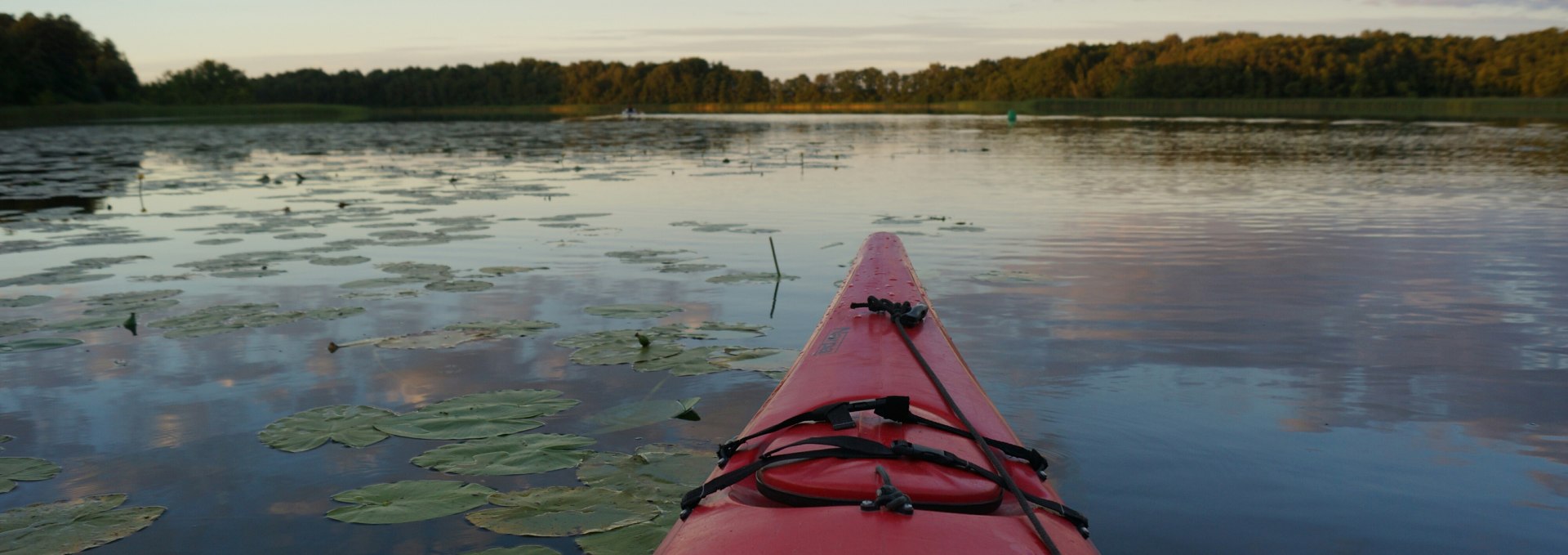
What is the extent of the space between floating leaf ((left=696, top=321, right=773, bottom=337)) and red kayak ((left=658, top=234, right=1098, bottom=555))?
2956 mm

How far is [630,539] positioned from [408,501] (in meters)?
0.91

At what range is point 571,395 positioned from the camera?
5.03 meters

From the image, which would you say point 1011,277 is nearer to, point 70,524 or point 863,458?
point 863,458

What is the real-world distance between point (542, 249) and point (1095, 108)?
85164mm

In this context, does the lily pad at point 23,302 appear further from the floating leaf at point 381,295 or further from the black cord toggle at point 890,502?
the black cord toggle at point 890,502

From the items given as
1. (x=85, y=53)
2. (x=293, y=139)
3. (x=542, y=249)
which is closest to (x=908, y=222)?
(x=542, y=249)

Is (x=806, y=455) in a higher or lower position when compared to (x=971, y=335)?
higher

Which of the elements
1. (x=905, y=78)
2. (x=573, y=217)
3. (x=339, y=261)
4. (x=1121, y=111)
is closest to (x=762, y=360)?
(x=339, y=261)

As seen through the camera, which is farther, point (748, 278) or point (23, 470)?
point (748, 278)

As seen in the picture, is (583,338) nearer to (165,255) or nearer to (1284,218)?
(165,255)

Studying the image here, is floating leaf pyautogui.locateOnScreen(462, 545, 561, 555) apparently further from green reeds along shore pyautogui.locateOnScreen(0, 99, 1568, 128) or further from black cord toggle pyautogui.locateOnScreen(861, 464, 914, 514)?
green reeds along shore pyautogui.locateOnScreen(0, 99, 1568, 128)

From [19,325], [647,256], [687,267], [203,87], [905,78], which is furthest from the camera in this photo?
[905,78]

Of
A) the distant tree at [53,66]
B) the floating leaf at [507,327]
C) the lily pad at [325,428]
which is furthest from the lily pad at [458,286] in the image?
the distant tree at [53,66]

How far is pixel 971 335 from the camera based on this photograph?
6426mm
